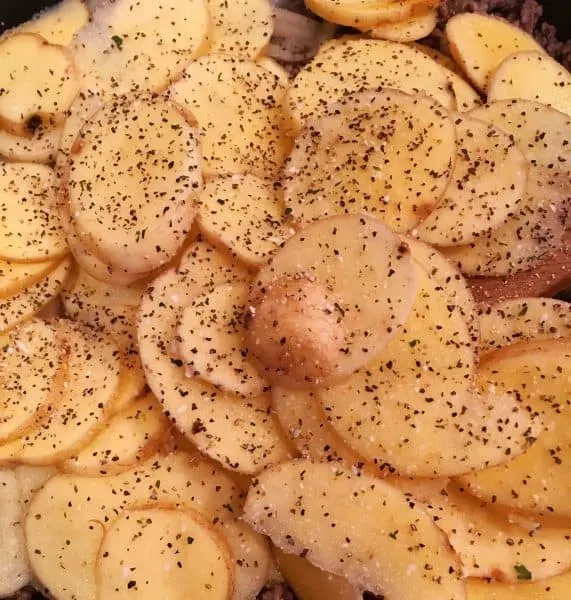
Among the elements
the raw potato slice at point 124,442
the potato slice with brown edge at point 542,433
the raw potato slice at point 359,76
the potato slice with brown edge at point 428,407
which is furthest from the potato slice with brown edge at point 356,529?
the raw potato slice at point 359,76

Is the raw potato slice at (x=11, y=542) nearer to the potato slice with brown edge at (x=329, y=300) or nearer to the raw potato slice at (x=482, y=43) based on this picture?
the potato slice with brown edge at (x=329, y=300)

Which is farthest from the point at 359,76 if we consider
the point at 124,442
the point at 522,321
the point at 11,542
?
the point at 11,542

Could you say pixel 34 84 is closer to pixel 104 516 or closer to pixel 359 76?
pixel 359 76

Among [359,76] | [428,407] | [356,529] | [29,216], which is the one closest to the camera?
[356,529]

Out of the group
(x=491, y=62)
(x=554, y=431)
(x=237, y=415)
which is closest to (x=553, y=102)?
(x=491, y=62)

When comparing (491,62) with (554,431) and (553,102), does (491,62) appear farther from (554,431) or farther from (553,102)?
(554,431)

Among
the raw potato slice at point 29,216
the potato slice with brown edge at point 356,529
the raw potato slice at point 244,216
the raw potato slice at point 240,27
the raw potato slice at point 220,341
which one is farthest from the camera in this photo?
the raw potato slice at point 240,27
